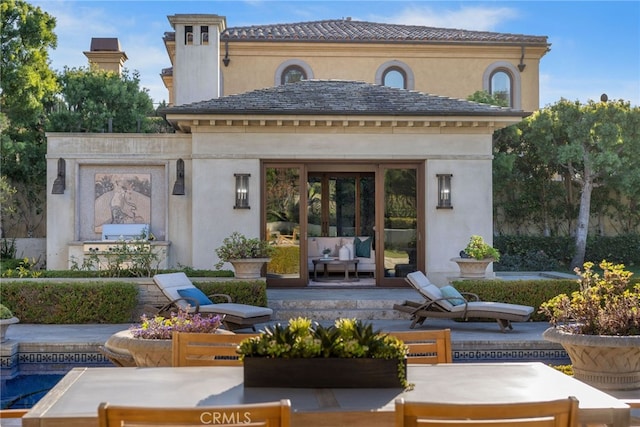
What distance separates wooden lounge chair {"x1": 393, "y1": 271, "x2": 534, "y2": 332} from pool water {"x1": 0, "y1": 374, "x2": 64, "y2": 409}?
5.85m

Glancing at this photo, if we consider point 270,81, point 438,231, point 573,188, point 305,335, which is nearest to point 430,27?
point 270,81

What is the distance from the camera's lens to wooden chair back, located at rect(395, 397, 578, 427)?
9.36ft

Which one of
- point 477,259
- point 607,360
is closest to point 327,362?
point 607,360

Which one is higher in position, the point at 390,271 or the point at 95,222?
the point at 95,222

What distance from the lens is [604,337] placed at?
6789 millimetres

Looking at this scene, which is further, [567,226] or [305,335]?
[567,226]

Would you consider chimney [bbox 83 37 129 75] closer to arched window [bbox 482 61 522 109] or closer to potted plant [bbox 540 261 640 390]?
arched window [bbox 482 61 522 109]

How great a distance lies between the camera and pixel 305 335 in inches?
162

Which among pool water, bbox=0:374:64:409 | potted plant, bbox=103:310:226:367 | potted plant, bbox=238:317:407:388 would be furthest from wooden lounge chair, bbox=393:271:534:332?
potted plant, bbox=238:317:407:388

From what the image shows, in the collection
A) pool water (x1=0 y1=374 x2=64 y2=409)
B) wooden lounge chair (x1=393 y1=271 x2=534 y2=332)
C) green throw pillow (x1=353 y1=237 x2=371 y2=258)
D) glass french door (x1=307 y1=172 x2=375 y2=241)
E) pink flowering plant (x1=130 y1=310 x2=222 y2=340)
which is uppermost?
glass french door (x1=307 y1=172 x2=375 y2=241)

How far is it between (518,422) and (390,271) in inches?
543

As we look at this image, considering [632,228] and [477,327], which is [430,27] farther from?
[477,327]

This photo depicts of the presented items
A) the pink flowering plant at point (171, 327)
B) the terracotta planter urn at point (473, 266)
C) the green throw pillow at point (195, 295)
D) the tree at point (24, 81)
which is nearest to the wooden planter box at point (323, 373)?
the pink flowering plant at point (171, 327)

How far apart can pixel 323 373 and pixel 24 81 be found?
16.9 metres
